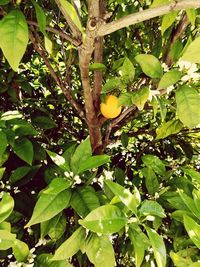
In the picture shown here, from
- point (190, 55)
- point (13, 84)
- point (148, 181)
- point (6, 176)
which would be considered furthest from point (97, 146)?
point (190, 55)

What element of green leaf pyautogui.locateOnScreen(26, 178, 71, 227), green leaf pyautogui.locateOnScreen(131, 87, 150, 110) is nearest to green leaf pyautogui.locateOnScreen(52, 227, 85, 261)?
green leaf pyautogui.locateOnScreen(26, 178, 71, 227)

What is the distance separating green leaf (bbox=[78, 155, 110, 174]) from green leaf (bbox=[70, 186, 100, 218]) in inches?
3.0

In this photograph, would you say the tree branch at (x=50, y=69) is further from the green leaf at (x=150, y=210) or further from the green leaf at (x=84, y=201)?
the green leaf at (x=150, y=210)

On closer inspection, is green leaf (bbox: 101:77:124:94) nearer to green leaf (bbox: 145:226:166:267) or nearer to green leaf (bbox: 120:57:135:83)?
green leaf (bbox: 120:57:135:83)

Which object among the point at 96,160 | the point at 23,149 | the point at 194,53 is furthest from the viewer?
the point at 23,149

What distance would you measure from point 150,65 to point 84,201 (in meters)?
0.55

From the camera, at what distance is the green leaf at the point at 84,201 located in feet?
4.16

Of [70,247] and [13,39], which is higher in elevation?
[13,39]

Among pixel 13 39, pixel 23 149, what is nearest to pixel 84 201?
pixel 23 149

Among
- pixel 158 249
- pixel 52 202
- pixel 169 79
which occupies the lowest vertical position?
pixel 158 249

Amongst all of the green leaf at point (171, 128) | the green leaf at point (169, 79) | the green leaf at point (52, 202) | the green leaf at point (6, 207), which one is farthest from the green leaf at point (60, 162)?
the green leaf at point (171, 128)

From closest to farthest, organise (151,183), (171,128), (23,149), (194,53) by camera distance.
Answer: (194,53) < (23,149) < (151,183) < (171,128)

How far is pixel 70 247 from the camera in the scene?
124 cm

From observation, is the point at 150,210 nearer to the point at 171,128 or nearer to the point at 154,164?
the point at 154,164
